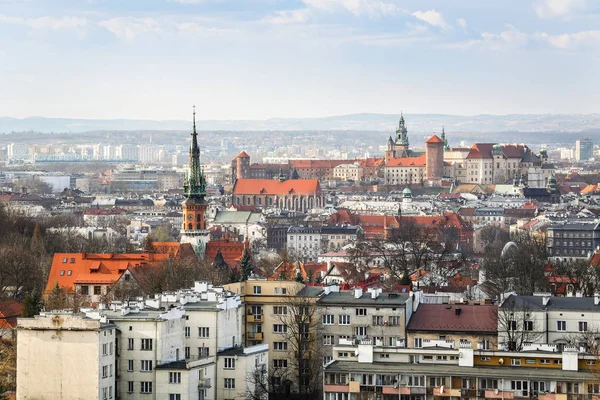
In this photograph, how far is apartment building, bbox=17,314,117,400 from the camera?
44.2 meters

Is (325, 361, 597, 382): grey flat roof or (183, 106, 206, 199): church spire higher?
(183, 106, 206, 199): church spire

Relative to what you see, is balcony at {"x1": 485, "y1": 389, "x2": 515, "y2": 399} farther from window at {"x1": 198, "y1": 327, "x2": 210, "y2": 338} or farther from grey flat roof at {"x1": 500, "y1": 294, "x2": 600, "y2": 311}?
grey flat roof at {"x1": 500, "y1": 294, "x2": 600, "y2": 311}

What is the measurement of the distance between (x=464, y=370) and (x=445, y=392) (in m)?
0.92

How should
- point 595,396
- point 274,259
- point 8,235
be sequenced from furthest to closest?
point 274,259 < point 8,235 < point 595,396

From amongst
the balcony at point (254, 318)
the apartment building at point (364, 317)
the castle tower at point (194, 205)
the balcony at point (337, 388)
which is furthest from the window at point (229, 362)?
the castle tower at point (194, 205)

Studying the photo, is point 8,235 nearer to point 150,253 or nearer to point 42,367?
point 150,253

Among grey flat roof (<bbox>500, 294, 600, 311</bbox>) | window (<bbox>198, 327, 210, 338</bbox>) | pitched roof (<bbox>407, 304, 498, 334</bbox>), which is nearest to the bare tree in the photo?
grey flat roof (<bbox>500, 294, 600, 311</bbox>)

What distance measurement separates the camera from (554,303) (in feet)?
174

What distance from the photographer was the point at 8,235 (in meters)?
100

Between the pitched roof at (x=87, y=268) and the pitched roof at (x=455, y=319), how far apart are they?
23.9 m

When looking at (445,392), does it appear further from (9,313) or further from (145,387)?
(9,313)

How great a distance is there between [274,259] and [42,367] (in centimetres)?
6454

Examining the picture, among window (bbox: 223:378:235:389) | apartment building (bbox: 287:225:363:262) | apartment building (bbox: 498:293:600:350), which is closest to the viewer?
window (bbox: 223:378:235:389)

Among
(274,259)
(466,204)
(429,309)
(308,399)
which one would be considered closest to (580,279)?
(429,309)
